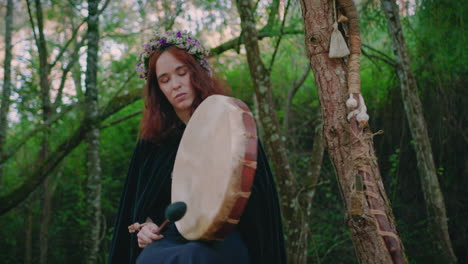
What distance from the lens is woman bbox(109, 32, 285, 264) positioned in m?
1.64

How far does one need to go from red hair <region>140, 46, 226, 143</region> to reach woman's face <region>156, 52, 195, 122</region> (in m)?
0.02

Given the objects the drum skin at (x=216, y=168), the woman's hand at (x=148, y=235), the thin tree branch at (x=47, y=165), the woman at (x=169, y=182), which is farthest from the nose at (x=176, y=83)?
the thin tree branch at (x=47, y=165)

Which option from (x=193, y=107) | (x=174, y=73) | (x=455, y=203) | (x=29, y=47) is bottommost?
(x=455, y=203)

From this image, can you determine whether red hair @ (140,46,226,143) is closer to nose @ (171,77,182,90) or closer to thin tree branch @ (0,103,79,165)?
nose @ (171,77,182,90)

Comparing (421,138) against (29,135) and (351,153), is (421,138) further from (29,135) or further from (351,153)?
(29,135)

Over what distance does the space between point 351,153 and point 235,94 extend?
208 inches

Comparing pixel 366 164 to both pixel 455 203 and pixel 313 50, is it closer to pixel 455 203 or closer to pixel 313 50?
pixel 313 50

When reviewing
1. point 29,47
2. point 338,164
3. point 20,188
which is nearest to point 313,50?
point 338,164

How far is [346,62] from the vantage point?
1.55 meters

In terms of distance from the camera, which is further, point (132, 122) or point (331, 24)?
point (132, 122)

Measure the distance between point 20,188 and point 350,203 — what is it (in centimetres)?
430

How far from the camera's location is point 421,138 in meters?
4.07

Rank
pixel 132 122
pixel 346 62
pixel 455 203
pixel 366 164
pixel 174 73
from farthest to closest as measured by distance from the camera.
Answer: pixel 132 122
pixel 455 203
pixel 174 73
pixel 346 62
pixel 366 164

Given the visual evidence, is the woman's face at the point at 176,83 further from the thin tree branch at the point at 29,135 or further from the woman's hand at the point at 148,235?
the thin tree branch at the point at 29,135
